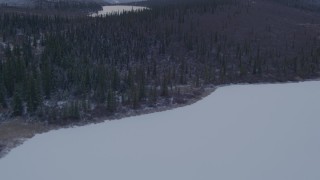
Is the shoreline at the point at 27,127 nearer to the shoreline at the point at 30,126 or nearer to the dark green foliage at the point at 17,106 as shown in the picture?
the shoreline at the point at 30,126

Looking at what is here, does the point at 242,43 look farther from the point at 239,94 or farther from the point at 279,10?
the point at 279,10

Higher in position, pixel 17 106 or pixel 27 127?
pixel 17 106

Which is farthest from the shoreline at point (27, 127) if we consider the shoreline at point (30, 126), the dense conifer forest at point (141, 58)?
the dense conifer forest at point (141, 58)

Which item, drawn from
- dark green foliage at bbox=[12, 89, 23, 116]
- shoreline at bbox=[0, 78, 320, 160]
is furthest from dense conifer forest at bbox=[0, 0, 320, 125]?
shoreline at bbox=[0, 78, 320, 160]

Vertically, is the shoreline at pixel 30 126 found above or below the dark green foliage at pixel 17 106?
below

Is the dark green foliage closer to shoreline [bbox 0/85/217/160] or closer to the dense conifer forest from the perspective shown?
the dense conifer forest

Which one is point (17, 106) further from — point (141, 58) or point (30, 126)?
point (141, 58)

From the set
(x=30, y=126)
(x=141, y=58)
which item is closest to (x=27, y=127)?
(x=30, y=126)

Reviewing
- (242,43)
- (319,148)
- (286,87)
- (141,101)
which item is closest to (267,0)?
(242,43)
